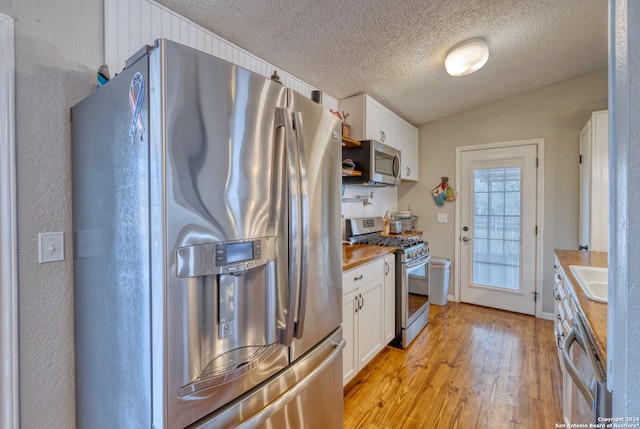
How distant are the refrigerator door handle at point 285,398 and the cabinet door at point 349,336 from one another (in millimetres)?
560

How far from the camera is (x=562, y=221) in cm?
331

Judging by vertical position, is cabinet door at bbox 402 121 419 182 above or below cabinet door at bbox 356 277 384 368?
above

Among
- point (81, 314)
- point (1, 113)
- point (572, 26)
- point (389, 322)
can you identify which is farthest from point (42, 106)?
point (572, 26)

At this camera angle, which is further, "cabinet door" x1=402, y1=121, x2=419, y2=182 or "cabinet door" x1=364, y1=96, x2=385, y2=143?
"cabinet door" x1=402, y1=121, x2=419, y2=182

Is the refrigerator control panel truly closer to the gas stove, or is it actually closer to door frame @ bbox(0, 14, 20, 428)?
door frame @ bbox(0, 14, 20, 428)

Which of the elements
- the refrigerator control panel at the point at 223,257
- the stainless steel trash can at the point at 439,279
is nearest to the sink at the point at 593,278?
the refrigerator control panel at the point at 223,257

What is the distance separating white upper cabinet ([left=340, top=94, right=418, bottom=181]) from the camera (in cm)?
288

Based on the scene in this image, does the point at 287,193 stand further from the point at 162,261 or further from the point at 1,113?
the point at 1,113

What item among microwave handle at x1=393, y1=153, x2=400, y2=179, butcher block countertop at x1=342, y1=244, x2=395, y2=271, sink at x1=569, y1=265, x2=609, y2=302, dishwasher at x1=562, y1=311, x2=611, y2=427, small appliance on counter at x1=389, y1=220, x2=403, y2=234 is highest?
microwave handle at x1=393, y1=153, x2=400, y2=179

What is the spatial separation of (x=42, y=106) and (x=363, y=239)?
262 cm

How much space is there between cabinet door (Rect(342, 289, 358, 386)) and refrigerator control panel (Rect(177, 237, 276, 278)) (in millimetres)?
1111

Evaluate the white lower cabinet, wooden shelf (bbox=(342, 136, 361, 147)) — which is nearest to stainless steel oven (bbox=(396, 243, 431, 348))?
the white lower cabinet

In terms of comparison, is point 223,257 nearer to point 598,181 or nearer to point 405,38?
point 405,38

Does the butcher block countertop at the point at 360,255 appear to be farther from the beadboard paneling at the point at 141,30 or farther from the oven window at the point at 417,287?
the beadboard paneling at the point at 141,30
